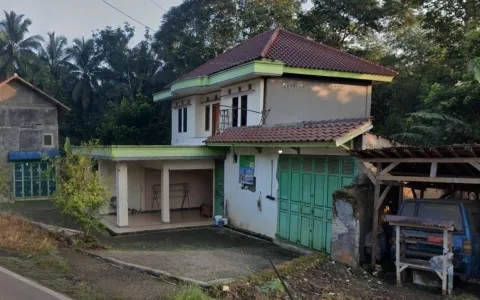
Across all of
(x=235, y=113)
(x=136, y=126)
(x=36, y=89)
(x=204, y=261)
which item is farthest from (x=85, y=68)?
(x=204, y=261)

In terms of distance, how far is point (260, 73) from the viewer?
14211 millimetres

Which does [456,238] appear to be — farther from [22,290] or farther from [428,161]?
[22,290]

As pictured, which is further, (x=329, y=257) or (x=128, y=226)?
(x=128, y=226)

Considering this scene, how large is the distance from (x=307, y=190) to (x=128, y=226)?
724cm

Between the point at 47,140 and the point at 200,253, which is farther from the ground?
the point at 47,140

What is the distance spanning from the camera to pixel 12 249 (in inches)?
373

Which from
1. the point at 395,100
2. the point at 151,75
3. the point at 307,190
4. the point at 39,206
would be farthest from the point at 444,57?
the point at 151,75

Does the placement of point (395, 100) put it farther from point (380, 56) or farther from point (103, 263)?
point (103, 263)

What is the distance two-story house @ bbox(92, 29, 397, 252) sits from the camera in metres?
11.1

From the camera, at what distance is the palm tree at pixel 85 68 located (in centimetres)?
4103

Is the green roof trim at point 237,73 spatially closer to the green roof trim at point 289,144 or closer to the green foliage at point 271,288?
the green roof trim at point 289,144

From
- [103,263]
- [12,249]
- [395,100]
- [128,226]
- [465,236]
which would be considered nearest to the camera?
[465,236]

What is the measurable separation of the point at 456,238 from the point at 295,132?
200 inches

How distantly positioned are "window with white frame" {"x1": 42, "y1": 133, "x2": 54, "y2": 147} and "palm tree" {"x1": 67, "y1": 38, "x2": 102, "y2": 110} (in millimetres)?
17394
